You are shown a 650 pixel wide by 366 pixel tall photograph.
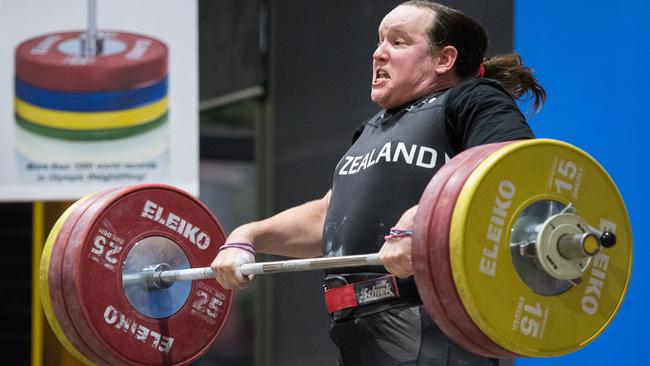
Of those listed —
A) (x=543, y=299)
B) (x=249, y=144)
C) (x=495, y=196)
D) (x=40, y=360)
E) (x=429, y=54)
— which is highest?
(x=429, y=54)

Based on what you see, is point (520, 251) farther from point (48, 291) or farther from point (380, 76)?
point (48, 291)

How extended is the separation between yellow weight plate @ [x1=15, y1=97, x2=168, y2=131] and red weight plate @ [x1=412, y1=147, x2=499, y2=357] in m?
2.60

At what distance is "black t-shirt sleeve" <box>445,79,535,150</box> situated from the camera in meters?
1.99

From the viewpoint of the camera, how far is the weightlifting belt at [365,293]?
213cm

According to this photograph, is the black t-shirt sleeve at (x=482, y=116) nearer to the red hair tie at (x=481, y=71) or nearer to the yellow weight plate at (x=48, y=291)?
the red hair tie at (x=481, y=71)

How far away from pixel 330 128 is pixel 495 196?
8.16ft

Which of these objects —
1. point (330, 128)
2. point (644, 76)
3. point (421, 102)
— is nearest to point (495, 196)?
point (421, 102)

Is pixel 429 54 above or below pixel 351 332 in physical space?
above

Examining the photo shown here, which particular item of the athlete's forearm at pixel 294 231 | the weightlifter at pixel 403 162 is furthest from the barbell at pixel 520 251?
the athlete's forearm at pixel 294 231

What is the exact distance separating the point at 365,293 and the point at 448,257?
0.43m

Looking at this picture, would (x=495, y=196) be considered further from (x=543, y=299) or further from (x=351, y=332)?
(x=351, y=332)

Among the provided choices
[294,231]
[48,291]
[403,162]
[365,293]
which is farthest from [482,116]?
[48,291]

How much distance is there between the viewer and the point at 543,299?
185cm

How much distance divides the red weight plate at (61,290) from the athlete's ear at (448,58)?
3.04 ft
